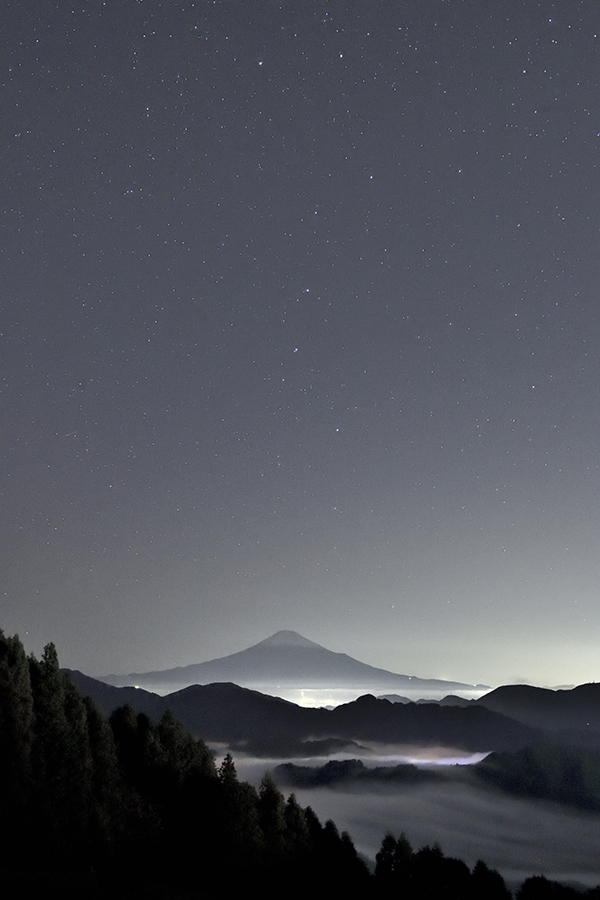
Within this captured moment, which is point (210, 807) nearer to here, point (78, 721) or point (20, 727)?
point (78, 721)

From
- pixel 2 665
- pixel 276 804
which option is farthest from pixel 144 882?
pixel 2 665

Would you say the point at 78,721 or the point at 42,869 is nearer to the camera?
the point at 42,869

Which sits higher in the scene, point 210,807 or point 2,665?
point 2,665

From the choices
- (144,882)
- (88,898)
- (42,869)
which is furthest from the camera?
(144,882)

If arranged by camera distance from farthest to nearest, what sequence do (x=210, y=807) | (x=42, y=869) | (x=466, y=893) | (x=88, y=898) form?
(x=466, y=893), (x=210, y=807), (x=42, y=869), (x=88, y=898)

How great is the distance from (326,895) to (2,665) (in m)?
25.5

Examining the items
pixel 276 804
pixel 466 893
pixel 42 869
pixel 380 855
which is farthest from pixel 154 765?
pixel 466 893

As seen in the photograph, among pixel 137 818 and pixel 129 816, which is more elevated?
pixel 129 816

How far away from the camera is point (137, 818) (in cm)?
4603

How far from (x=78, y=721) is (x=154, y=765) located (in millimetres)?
7466

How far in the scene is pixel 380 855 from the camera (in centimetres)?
5578

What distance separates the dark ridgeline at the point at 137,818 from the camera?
137ft

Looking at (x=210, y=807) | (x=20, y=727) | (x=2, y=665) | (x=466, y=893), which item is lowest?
(x=466, y=893)

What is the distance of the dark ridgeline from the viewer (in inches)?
1649
